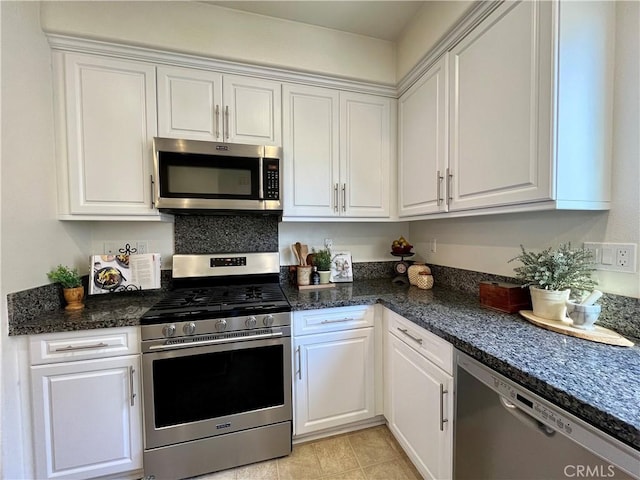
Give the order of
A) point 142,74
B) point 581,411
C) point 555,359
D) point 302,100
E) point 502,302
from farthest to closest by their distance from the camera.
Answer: point 302,100
point 142,74
point 502,302
point 555,359
point 581,411

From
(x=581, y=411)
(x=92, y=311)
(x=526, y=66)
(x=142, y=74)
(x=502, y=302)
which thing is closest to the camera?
(x=581, y=411)

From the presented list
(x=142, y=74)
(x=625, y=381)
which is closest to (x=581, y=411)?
(x=625, y=381)

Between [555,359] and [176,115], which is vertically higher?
[176,115]

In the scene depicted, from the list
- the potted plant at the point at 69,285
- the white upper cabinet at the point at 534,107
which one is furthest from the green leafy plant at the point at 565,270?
the potted plant at the point at 69,285

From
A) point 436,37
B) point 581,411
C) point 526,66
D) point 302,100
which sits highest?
point 436,37

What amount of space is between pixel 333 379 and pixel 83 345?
129 centimetres

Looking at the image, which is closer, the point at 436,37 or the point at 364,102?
the point at 436,37

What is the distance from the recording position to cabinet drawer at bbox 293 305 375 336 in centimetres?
156

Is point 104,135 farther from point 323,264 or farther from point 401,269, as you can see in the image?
point 401,269

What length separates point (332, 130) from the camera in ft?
6.27

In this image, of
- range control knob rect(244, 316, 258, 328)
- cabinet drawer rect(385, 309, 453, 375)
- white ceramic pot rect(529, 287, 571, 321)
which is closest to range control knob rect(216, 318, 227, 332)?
range control knob rect(244, 316, 258, 328)

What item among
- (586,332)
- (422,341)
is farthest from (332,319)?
(586,332)

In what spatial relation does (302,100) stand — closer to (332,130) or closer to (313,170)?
(332,130)

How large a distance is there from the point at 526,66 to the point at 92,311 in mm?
2306
